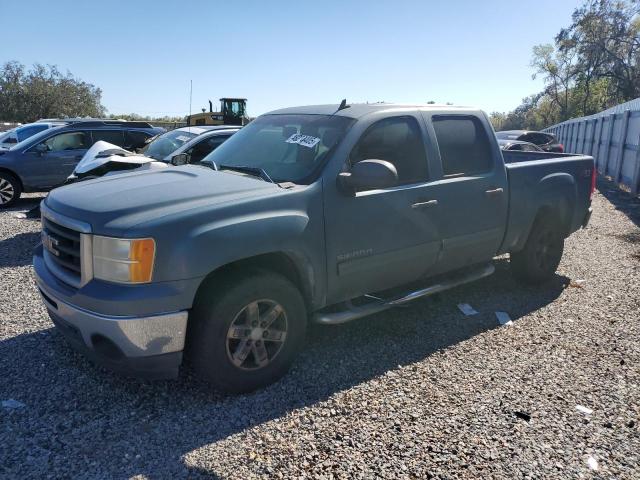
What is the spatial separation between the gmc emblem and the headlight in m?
0.62

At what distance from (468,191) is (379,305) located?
1.36m

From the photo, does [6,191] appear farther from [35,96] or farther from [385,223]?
[35,96]

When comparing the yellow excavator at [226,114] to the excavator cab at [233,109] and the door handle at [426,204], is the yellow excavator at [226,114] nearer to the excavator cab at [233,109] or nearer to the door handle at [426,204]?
the excavator cab at [233,109]

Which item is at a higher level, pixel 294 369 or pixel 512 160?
pixel 512 160

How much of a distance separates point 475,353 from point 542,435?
1124 millimetres

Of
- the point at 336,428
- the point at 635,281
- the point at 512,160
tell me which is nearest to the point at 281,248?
the point at 336,428

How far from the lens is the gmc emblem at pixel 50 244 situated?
3.45 m

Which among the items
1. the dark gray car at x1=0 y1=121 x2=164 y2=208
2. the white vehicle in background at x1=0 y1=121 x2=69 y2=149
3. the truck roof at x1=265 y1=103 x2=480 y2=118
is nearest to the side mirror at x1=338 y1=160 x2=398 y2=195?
the truck roof at x1=265 y1=103 x2=480 y2=118

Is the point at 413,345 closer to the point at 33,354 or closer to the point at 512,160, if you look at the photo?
the point at 33,354

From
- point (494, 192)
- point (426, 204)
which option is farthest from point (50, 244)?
point (494, 192)

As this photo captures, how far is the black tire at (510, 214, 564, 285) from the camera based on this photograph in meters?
5.57

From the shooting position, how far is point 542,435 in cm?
313

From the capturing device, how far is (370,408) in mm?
3381

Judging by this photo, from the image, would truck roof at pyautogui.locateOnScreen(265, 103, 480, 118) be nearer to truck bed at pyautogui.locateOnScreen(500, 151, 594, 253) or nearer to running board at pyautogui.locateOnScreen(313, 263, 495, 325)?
truck bed at pyautogui.locateOnScreen(500, 151, 594, 253)
